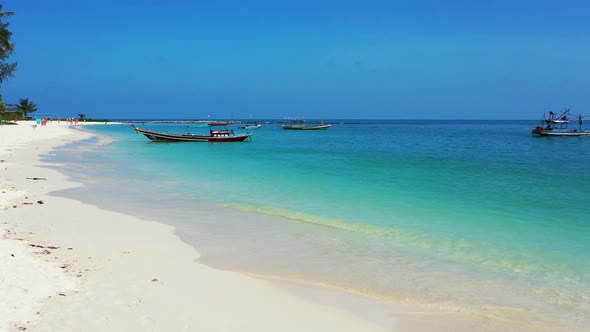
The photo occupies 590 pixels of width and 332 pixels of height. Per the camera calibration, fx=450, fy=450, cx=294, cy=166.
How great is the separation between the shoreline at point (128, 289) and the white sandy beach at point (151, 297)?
0.04 ft

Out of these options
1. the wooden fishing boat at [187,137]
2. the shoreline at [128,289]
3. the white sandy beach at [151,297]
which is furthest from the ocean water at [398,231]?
the wooden fishing boat at [187,137]

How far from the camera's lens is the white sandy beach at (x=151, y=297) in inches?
180

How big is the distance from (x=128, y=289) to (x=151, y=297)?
1.25 ft

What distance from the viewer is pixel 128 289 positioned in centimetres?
539

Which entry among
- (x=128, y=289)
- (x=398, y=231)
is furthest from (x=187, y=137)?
(x=128, y=289)

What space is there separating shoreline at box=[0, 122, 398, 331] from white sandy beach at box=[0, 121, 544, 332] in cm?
1

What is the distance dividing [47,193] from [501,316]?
37.7 ft

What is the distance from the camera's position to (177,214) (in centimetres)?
1052

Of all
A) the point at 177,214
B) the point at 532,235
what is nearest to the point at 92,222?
the point at 177,214

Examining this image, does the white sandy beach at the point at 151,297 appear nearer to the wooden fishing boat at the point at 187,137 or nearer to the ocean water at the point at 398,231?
the ocean water at the point at 398,231

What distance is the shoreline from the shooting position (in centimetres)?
457

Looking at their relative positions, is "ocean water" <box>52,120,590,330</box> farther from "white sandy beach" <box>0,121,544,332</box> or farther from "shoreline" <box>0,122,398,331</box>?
"shoreline" <box>0,122,398,331</box>

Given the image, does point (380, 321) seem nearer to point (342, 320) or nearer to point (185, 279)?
point (342, 320)

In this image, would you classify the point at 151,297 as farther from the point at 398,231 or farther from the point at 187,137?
the point at 187,137
